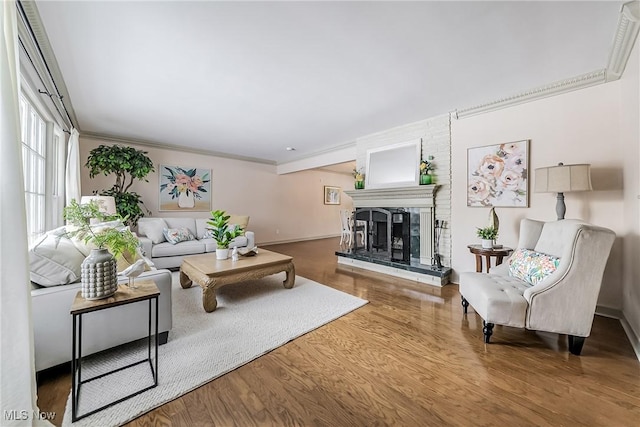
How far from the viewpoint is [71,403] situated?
4.38ft

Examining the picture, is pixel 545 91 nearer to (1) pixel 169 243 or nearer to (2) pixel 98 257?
(2) pixel 98 257

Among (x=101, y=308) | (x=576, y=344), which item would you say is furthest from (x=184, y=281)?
(x=576, y=344)

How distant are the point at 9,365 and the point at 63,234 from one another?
1258 mm

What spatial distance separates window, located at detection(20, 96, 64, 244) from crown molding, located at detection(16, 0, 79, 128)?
266 mm

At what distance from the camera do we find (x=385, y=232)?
14.7 ft

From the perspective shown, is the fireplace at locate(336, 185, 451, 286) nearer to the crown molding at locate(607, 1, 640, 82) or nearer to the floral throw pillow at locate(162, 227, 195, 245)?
the crown molding at locate(607, 1, 640, 82)

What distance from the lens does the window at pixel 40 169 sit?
8.47ft

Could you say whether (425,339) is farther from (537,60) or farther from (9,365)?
(537,60)

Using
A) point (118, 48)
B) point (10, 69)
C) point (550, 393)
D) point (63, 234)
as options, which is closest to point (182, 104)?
point (118, 48)

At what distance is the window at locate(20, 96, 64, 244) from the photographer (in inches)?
102

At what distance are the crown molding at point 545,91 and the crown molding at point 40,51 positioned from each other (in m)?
4.21

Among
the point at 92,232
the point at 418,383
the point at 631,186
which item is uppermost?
the point at 631,186

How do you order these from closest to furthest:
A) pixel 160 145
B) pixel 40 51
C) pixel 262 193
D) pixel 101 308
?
pixel 101 308
pixel 40 51
pixel 160 145
pixel 262 193

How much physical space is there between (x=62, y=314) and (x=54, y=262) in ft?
1.09
